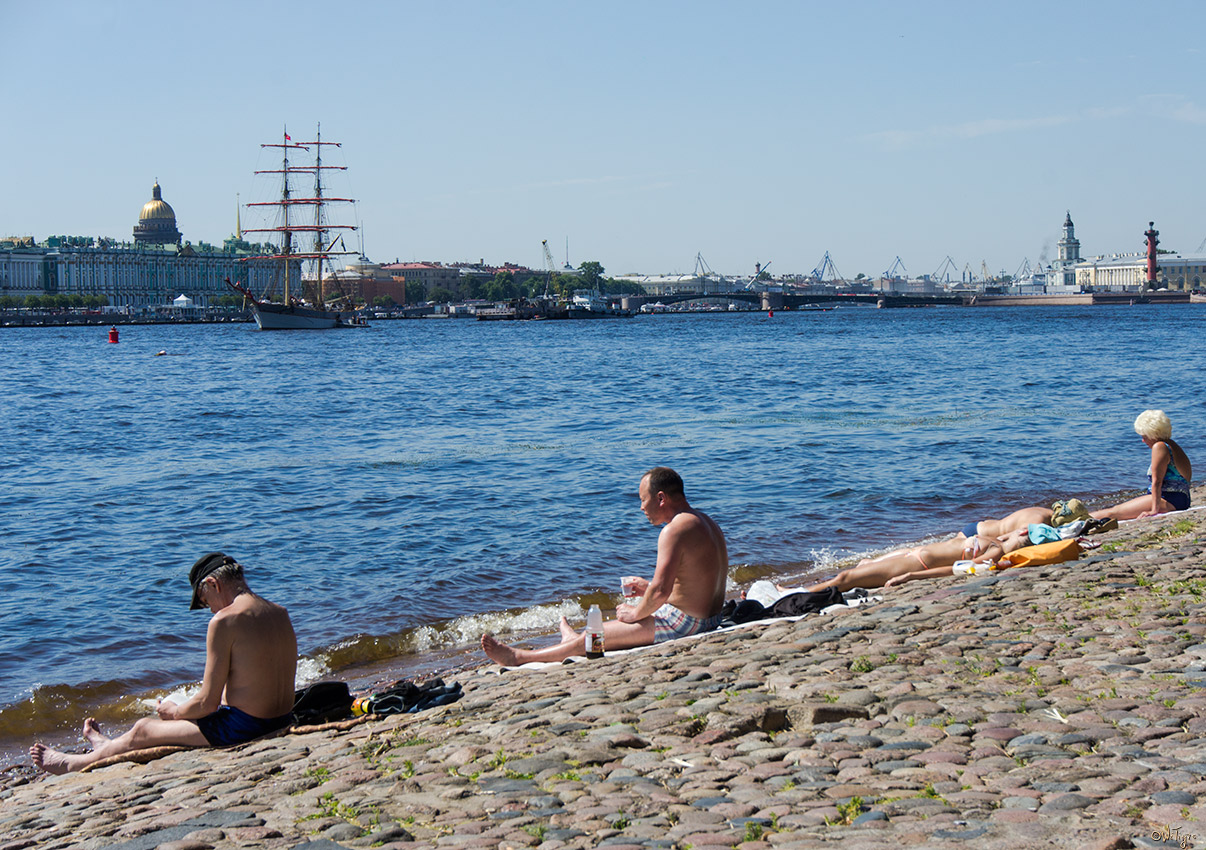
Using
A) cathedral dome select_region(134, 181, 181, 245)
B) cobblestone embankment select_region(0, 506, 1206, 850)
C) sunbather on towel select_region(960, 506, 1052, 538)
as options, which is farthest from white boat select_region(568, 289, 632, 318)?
cobblestone embankment select_region(0, 506, 1206, 850)

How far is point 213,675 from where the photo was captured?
5.50 meters

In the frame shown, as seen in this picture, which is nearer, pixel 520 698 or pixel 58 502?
pixel 520 698

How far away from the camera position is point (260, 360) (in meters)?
58.6

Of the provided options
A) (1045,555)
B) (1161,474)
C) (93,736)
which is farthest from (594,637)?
(1161,474)

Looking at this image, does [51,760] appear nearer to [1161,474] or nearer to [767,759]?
[767,759]

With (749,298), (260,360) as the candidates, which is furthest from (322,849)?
(749,298)

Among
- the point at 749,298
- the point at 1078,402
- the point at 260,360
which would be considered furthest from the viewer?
the point at 749,298

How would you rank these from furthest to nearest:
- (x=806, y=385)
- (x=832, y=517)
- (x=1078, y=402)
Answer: (x=806, y=385)
(x=1078, y=402)
(x=832, y=517)

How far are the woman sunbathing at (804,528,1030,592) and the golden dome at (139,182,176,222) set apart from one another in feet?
610

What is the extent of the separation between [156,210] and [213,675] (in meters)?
188

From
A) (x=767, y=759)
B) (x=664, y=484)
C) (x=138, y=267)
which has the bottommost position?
(x=767, y=759)

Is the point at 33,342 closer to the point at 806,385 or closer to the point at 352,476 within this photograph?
the point at 806,385

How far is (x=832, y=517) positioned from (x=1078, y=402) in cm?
1637

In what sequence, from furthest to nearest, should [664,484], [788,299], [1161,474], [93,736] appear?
[788,299] → [1161,474] → [664,484] → [93,736]
